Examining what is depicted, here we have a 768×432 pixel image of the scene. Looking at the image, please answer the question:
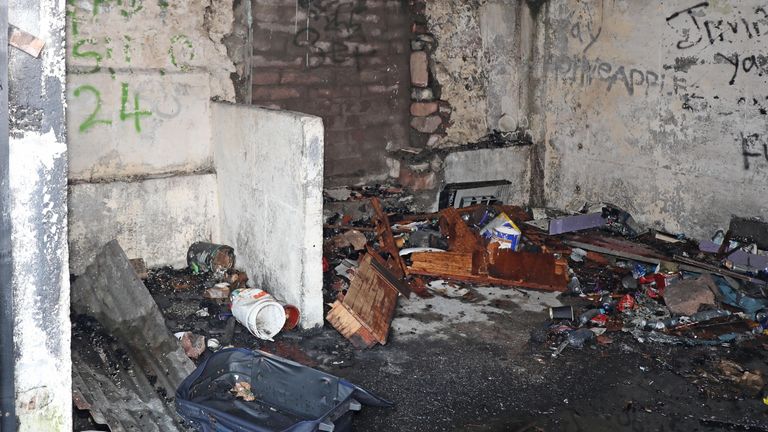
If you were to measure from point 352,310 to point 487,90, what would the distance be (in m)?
3.92

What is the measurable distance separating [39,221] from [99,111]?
3.37m

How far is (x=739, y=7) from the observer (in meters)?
7.04

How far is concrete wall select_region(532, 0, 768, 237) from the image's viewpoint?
713 centimetres

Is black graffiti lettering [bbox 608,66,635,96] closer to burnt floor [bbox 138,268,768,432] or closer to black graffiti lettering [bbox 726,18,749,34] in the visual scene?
black graffiti lettering [bbox 726,18,749,34]

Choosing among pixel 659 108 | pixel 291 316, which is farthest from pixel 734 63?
pixel 291 316

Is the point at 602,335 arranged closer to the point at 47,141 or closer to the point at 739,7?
the point at 739,7

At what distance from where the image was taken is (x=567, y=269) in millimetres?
7102

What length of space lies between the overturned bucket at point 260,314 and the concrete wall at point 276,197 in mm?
176

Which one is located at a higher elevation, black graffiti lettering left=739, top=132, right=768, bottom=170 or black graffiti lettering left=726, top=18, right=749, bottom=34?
black graffiti lettering left=726, top=18, right=749, bottom=34

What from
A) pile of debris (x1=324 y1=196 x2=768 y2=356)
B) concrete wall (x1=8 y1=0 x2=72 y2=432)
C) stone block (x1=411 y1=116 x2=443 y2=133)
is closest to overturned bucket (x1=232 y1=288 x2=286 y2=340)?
pile of debris (x1=324 y1=196 x2=768 y2=356)

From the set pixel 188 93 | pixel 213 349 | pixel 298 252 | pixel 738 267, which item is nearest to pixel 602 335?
pixel 738 267

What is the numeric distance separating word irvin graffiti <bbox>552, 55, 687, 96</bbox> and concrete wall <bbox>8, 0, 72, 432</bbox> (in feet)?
19.8

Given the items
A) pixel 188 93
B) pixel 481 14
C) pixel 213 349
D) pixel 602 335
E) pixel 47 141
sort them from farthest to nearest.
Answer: pixel 481 14 → pixel 188 93 → pixel 602 335 → pixel 213 349 → pixel 47 141

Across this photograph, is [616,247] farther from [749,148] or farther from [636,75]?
[636,75]
